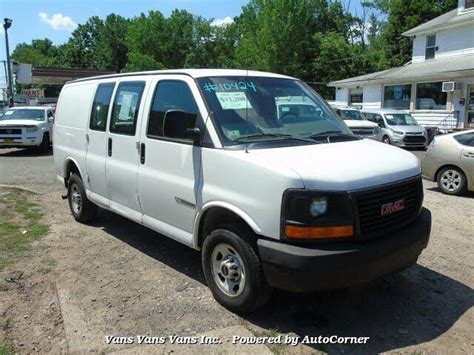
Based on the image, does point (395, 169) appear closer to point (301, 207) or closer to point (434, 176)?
point (301, 207)

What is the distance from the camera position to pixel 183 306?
14.0 feet

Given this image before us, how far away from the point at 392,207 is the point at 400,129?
1674cm

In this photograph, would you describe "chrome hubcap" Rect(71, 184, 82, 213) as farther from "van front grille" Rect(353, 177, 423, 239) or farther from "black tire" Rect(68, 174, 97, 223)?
"van front grille" Rect(353, 177, 423, 239)

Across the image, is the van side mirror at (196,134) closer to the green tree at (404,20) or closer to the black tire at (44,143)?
the black tire at (44,143)

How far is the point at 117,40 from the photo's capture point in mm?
80625

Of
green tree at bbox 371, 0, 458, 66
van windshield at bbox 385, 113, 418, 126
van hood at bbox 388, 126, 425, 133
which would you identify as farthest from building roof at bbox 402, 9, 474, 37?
green tree at bbox 371, 0, 458, 66

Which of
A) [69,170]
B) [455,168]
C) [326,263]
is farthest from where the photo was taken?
[455,168]

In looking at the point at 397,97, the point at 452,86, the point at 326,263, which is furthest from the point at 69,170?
the point at 397,97

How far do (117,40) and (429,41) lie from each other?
63391 mm

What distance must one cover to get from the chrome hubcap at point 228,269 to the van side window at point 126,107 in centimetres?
178

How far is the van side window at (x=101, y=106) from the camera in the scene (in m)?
5.84

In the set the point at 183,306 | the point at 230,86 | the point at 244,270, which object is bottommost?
the point at 183,306

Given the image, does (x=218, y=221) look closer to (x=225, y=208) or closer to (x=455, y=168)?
(x=225, y=208)

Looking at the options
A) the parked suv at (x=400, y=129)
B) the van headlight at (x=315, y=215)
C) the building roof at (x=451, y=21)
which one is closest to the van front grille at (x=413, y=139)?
the parked suv at (x=400, y=129)
